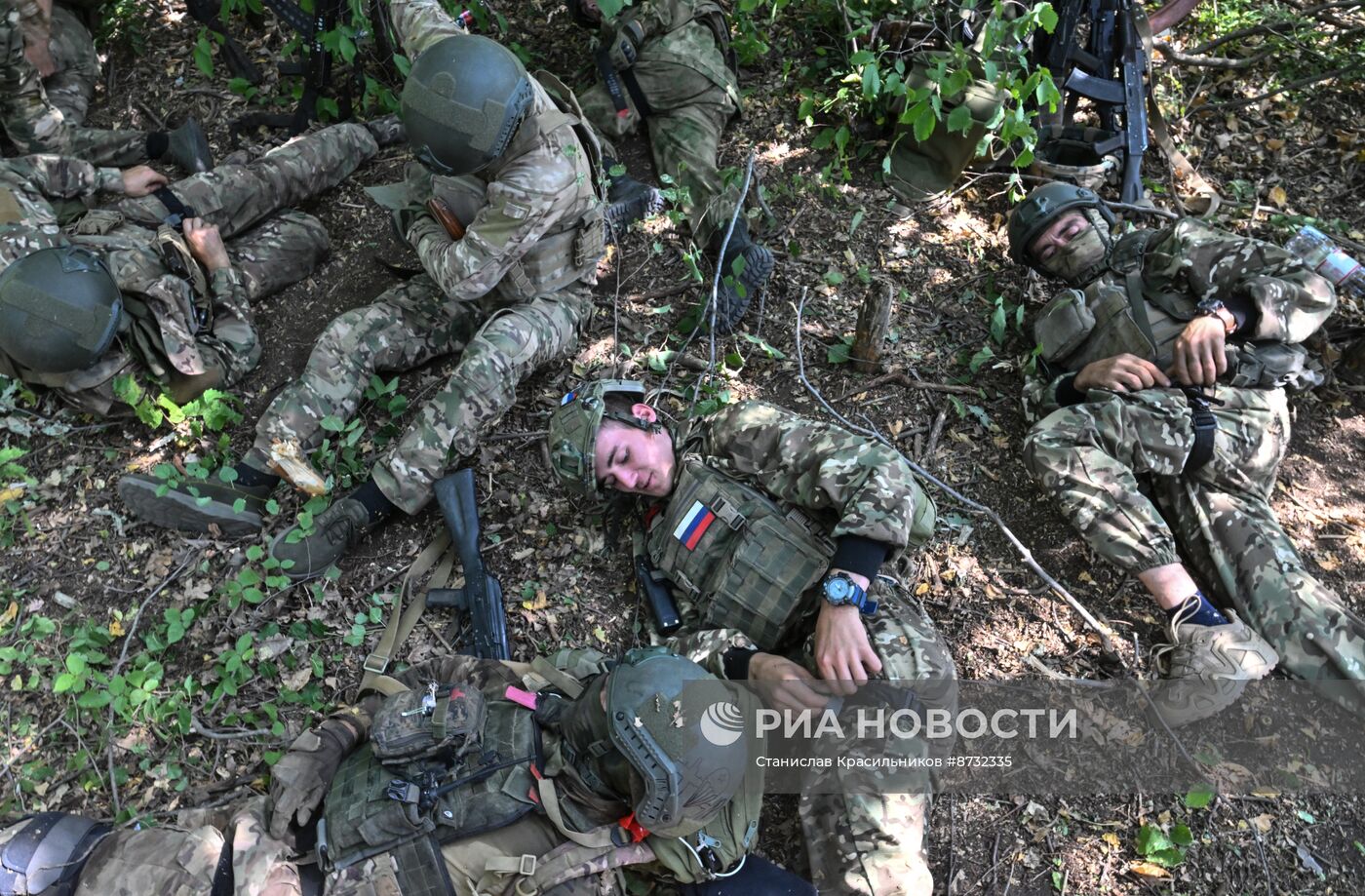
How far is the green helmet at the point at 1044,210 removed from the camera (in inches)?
184

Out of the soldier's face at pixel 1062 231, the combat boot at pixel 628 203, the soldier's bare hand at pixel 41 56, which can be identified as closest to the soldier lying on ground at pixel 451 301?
the combat boot at pixel 628 203

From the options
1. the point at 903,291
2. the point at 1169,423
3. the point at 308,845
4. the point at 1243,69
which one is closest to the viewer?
the point at 308,845

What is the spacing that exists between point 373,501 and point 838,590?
2.42 metres

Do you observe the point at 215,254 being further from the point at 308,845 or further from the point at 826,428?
the point at 826,428

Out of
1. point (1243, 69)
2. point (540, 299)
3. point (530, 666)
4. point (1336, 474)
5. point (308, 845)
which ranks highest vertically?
point (1243, 69)

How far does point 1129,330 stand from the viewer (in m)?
4.38

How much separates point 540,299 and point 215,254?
6.43 feet

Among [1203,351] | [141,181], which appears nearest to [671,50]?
[141,181]

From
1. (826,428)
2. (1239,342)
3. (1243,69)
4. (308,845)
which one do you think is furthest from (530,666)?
(1243,69)

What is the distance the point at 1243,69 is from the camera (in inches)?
250

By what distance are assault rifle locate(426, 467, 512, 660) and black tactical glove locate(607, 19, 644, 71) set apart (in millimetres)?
3145

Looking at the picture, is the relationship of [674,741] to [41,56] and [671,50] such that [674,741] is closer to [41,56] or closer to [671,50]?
[671,50]

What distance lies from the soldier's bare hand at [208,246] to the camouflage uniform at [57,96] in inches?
57.8

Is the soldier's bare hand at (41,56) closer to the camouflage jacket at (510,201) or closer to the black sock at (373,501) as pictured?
the camouflage jacket at (510,201)
